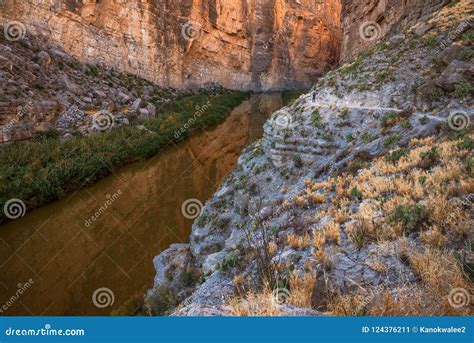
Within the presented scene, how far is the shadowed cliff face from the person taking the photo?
26856 millimetres

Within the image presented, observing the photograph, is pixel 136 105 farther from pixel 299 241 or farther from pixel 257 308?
pixel 257 308

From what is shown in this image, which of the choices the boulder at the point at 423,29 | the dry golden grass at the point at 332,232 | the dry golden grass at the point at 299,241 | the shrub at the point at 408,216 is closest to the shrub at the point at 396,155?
the shrub at the point at 408,216

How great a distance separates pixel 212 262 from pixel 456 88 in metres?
9.75

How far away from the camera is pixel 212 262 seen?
6.72 m

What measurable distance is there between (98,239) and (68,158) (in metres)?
6.42

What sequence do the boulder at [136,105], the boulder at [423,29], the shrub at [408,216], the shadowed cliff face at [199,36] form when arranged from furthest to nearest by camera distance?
the shadowed cliff face at [199,36] < the boulder at [136,105] < the boulder at [423,29] < the shrub at [408,216]

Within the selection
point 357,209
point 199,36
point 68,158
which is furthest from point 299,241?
point 199,36

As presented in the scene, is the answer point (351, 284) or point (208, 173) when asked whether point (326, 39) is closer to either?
point (208, 173)

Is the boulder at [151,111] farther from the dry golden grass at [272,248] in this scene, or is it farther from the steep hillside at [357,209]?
the dry golden grass at [272,248]

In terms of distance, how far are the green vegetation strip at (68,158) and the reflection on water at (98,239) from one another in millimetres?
584

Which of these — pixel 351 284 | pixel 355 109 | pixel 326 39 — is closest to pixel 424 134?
pixel 355 109

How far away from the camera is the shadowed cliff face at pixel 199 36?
88.1ft

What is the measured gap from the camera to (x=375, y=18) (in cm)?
2545

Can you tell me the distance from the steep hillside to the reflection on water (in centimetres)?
191
